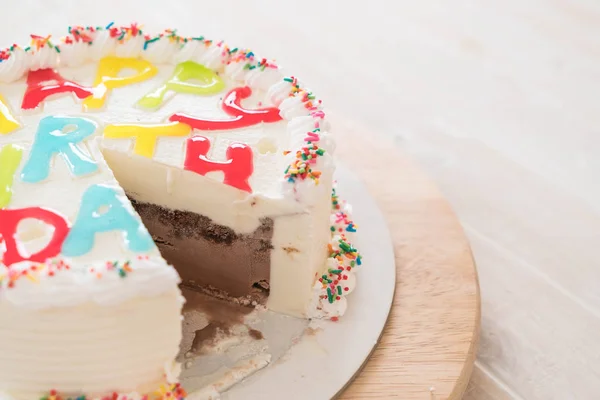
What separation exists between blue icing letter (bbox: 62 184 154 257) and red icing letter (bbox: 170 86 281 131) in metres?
0.60

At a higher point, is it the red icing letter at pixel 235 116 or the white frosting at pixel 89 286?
the red icing letter at pixel 235 116

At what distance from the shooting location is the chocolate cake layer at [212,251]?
323 centimetres

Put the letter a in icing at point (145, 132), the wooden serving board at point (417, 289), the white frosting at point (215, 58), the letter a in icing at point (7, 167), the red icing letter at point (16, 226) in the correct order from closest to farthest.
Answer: the red icing letter at point (16, 226), the letter a in icing at point (7, 167), the wooden serving board at point (417, 289), the letter a in icing at point (145, 132), the white frosting at point (215, 58)

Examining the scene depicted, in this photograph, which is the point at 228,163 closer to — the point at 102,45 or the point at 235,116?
the point at 235,116

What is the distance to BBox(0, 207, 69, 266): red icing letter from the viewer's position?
8.53ft

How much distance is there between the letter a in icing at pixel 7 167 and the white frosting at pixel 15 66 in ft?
1.83

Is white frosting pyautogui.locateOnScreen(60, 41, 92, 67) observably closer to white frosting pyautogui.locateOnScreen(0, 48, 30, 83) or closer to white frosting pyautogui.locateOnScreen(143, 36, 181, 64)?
white frosting pyautogui.locateOnScreen(0, 48, 30, 83)

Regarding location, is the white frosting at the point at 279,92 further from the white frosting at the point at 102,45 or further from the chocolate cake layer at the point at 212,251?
the white frosting at the point at 102,45

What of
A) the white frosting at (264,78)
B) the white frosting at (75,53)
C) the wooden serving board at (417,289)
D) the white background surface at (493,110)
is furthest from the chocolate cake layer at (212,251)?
the white background surface at (493,110)

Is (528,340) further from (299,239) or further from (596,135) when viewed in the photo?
(596,135)

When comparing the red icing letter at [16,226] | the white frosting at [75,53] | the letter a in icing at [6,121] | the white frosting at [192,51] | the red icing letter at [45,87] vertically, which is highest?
the white frosting at [192,51]

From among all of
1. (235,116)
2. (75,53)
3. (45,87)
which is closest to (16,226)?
(45,87)

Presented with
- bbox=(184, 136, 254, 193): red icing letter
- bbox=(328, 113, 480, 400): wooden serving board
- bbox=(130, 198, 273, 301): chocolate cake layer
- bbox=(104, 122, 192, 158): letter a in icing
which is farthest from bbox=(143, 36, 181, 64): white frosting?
bbox=(328, 113, 480, 400): wooden serving board

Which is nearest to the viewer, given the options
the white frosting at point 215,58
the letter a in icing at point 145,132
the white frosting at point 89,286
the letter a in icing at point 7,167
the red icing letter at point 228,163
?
the white frosting at point 89,286
